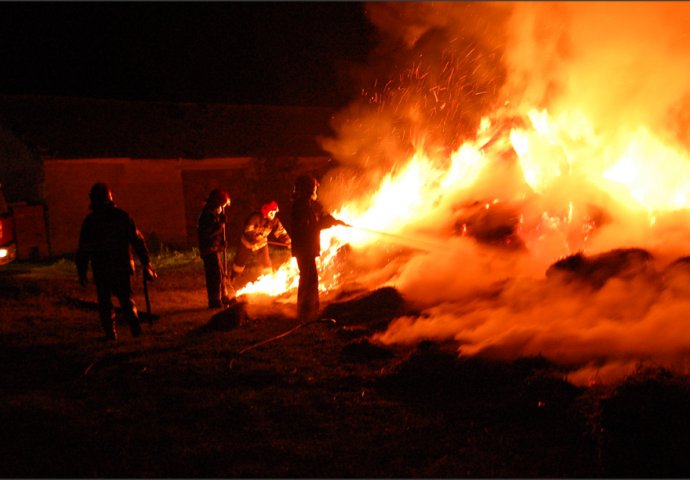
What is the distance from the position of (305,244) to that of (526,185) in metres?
3.76

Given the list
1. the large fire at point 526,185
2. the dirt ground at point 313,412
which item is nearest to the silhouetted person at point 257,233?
the large fire at point 526,185

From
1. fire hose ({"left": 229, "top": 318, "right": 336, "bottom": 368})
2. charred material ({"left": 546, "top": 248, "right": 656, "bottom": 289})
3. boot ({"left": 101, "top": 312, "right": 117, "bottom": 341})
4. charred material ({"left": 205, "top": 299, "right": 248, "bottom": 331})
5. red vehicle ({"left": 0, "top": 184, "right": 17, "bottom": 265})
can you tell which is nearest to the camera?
fire hose ({"left": 229, "top": 318, "right": 336, "bottom": 368})

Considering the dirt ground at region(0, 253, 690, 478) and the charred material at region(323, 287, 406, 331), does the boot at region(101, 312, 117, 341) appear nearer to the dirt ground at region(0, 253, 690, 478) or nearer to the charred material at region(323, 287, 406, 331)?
the dirt ground at region(0, 253, 690, 478)

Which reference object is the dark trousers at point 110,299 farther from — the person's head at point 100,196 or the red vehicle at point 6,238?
the red vehicle at point 6,238

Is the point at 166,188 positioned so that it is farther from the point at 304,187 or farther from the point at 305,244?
the point at 305,244

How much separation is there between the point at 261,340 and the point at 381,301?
1878mm

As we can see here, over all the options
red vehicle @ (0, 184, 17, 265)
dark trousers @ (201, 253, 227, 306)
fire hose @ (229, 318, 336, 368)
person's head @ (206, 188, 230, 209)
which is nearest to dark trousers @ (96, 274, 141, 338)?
fire hose @ (229, 318, 336, 368)

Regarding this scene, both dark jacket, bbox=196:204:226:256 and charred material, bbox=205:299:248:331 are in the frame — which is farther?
dark jacket, bbox=196:204:226:256

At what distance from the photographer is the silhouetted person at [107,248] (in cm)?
779

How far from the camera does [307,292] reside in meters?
8.77

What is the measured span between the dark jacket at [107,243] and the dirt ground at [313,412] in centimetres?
88

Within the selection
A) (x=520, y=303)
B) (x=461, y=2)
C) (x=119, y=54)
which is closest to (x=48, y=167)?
(x=119, y=54)

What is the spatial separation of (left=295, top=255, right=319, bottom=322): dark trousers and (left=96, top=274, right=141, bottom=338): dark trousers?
81.0 inches

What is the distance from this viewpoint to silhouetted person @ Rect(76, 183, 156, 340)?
307 inches
